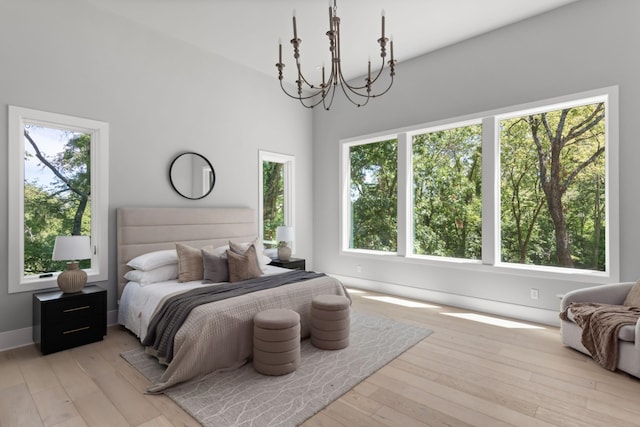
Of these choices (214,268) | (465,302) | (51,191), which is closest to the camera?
(51,191)

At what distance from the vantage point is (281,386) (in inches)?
91.7

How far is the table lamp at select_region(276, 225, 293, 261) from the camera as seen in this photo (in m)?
4.85

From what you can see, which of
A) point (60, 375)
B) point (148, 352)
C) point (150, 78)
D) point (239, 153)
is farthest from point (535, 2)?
point (60, 375)

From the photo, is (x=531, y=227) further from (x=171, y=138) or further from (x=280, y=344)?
(x=171, y=138)

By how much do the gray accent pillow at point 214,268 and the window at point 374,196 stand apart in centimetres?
262

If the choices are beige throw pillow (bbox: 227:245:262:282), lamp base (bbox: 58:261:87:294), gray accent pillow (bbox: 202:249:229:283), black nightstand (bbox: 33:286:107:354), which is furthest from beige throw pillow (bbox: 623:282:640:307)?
lamp base (bbox: 58:261:87:294)

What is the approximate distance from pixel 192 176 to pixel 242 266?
5.10 feet

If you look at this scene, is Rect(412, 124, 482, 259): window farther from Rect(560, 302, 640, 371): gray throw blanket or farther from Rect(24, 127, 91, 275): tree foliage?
Rect(24, 127, 91, 275): tree foliage

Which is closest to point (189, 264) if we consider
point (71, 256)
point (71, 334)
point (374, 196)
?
point (71, 256)

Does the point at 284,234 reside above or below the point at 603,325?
above

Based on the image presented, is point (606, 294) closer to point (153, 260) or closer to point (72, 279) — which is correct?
point (153, 260)

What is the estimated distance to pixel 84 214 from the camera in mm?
3490

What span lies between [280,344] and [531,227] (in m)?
3.24

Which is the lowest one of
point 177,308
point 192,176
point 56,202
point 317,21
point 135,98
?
point 177,308
